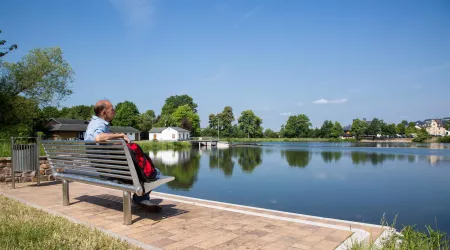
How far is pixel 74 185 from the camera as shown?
685 centimetres

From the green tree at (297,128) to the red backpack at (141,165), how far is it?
90.5 m

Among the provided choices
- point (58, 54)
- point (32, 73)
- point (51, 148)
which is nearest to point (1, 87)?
point (32, 73)

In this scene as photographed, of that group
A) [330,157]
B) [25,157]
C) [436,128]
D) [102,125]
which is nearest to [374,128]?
[436,128]

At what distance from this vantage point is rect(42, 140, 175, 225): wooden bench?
3.53 meters

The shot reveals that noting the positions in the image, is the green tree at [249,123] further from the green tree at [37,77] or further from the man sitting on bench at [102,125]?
the man sitting on bench at [102,125]

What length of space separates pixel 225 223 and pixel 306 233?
991 millimetres

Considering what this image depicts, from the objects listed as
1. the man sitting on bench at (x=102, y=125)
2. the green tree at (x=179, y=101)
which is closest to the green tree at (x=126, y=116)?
the green tree at (x=179, y=101)

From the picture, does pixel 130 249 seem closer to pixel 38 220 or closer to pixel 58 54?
pixel 38 220

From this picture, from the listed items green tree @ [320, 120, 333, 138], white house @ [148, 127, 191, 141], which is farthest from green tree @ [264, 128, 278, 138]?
white house @ [148, 127, 191, 141]

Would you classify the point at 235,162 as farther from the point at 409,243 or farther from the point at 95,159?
the point at 409,243

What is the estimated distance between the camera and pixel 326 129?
9556 cm

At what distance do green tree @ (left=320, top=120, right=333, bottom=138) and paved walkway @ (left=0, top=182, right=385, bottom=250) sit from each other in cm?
9404

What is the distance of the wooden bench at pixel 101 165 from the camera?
3.53m

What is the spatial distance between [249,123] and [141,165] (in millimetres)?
84920
